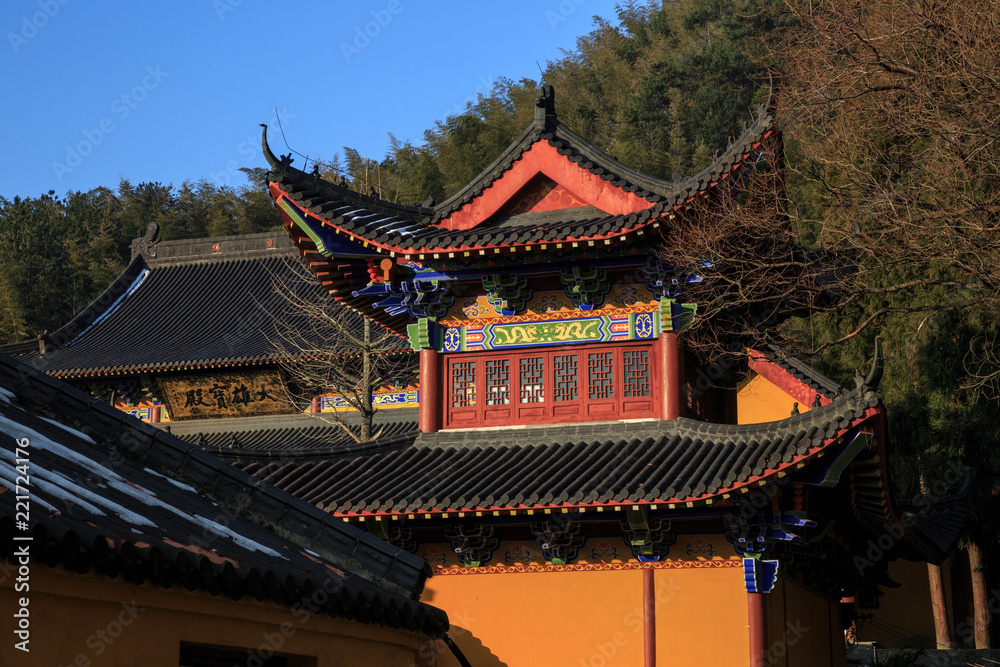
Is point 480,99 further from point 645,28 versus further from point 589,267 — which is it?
point 589,267

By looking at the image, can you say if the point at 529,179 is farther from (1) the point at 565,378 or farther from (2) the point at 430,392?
(2) the point at 430,392

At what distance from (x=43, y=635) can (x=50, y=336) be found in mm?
25178

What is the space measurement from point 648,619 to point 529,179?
591 cm

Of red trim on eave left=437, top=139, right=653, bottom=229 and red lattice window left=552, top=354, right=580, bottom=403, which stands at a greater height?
red trim on eave left=437, top=139, right=653, bottom=229

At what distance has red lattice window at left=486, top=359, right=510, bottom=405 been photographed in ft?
46.6

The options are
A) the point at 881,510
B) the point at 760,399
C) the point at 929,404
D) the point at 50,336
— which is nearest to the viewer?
the point at 881,510

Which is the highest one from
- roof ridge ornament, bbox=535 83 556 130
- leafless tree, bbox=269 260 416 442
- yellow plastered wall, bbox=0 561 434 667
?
roof ridge ornament, bbox=535 83 556 130

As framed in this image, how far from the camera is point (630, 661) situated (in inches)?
482

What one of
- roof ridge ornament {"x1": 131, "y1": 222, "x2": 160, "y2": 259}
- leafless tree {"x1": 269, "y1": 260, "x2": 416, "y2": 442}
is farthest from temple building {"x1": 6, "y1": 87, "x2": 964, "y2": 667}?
roof ridge ornament {"x1": 131, "y1": 222, "x2": 160, "y2": 259}

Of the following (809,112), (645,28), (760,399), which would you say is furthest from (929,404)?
(645,28)

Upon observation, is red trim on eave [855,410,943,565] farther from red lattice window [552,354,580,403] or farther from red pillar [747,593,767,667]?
red lattice window [552,354,580,403]

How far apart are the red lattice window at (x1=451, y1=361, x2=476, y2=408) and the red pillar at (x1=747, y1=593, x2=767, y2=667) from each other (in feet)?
14.6

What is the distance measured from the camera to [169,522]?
257 inches

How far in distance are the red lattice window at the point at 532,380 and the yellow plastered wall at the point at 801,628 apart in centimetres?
376
